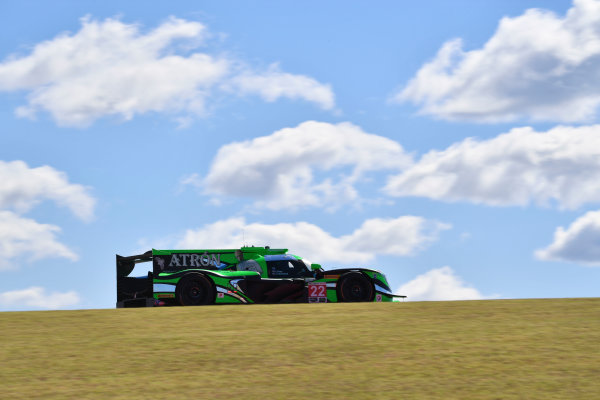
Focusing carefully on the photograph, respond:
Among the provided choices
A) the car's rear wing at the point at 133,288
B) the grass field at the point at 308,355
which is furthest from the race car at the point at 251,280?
the grass field at the point at 308,355

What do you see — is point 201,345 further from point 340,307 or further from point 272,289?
point 272,289

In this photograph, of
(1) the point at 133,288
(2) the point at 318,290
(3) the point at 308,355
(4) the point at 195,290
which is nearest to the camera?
(3) the point at 308,355

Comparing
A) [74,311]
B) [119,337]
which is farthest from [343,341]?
[74,311]

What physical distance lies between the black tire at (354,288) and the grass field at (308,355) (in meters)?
6.06

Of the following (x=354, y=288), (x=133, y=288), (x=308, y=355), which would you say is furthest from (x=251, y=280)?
(x=308, y=355)

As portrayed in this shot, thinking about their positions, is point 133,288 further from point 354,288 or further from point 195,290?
point 354,288

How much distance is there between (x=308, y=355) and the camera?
29.4 ft

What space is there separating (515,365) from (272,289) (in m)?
11.7

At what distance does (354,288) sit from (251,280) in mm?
2735

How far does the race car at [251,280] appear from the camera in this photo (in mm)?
19172

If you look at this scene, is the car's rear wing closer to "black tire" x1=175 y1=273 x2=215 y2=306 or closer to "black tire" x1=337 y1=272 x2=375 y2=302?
"black tire" x1=175 y1=273 x2=215 y2=306

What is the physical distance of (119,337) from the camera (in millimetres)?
10734

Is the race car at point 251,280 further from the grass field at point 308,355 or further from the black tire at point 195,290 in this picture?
A: the grass field at point 308,355

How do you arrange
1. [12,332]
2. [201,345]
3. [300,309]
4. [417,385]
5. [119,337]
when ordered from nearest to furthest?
[417,385] → [201,345] → [119,337] → [12,332] → [300,309]
